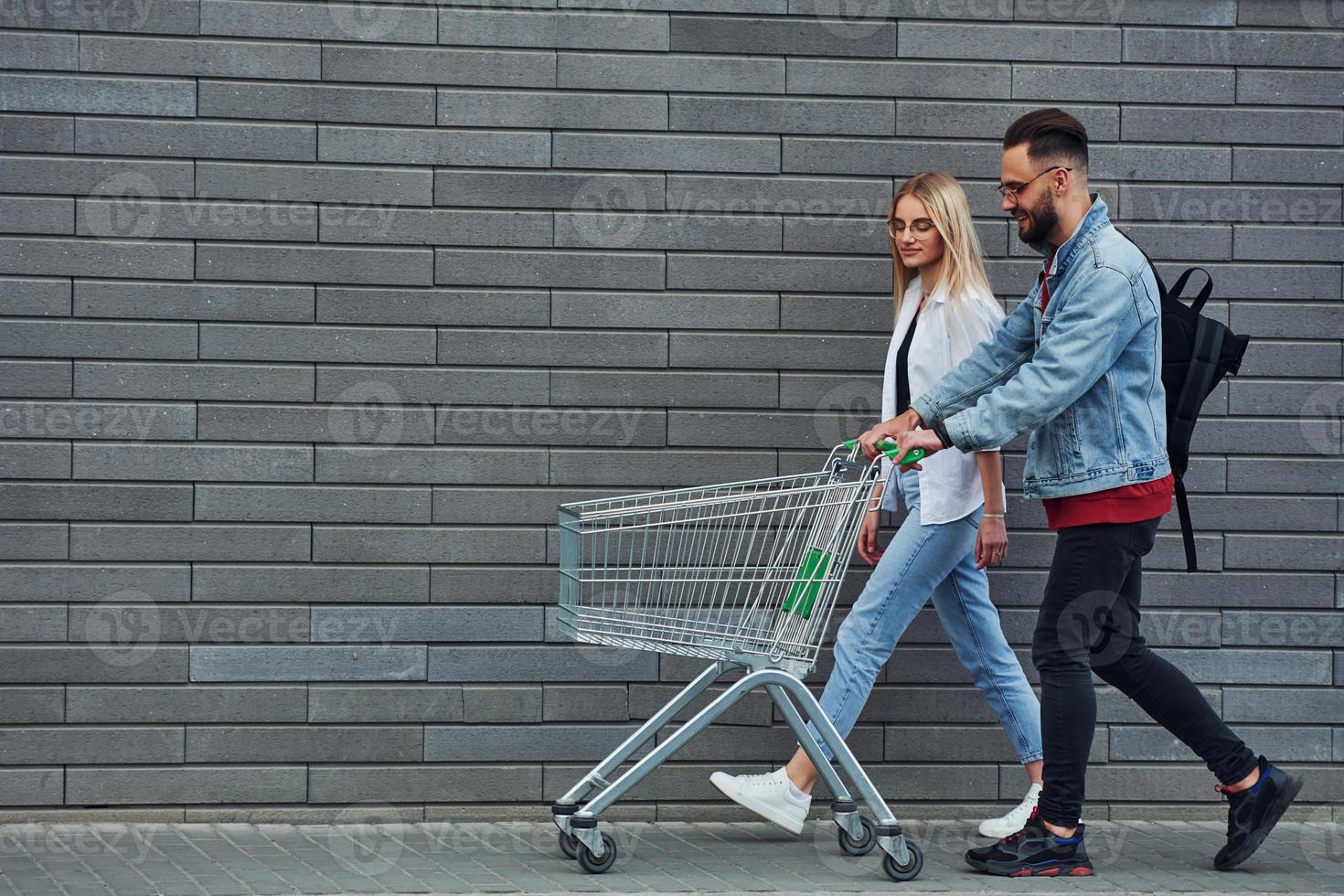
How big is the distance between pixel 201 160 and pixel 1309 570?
4546 mm

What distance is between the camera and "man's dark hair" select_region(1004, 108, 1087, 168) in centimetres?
468

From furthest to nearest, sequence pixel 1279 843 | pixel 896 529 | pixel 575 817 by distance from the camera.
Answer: pixel 896 529
pixel 1279 843
pixel 575 817

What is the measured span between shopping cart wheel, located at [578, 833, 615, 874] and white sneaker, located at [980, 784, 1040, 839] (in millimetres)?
1516

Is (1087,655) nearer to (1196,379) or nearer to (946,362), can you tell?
(1196,379)

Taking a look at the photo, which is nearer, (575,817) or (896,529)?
(575,817)

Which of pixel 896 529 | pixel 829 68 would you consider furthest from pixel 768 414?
pixel 829 68

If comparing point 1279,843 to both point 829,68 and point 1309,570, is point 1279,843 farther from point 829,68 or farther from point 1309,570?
point 829,68

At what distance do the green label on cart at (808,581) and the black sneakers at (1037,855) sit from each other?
99 cm

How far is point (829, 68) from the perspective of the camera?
5.65 m

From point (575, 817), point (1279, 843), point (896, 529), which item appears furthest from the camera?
point (896, 529)

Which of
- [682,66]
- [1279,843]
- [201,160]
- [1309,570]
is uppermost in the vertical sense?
[682,66]

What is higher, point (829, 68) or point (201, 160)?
point (829, 68)

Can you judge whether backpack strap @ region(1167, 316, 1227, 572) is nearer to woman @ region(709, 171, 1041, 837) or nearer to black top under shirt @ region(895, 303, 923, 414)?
woman @ region(709, 171, 1041, 837)

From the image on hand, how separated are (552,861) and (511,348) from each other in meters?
1.88
